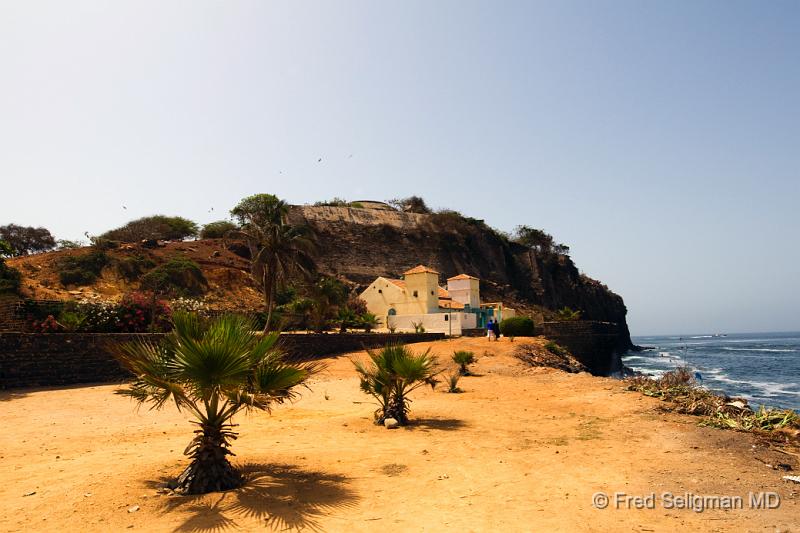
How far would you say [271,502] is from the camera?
5711mm

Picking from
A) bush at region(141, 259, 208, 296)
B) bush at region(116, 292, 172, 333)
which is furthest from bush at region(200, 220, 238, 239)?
bush at region(116, 292, 172, 333)

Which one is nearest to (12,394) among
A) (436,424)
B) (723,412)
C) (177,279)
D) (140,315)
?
(140,315)

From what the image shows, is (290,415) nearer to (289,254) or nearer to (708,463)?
(708,463)

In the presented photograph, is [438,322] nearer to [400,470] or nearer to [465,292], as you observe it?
[465,292]

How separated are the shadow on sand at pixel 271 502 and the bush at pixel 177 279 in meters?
29.9

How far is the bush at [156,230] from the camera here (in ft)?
161

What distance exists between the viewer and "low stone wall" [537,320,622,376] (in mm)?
31297

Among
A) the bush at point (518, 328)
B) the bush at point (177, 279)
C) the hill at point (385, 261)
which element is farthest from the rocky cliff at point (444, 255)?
the bush at point (518, 328)

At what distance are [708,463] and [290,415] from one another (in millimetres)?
8342

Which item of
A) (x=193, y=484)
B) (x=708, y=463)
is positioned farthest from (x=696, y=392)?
(x=193, y=484)

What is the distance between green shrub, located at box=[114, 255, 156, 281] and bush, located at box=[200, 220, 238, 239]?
14076 mm

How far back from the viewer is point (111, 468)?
7031mm

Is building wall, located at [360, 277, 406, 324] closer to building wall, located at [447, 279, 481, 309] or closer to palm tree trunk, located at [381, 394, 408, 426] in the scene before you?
building wall, located at [447, 279, 481, 309]

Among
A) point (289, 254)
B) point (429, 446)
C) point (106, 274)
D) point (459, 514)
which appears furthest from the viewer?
point (106, 274)
